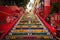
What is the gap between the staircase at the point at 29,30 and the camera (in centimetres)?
253

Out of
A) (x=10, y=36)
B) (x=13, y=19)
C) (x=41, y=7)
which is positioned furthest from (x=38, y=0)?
(x=10, y=36)

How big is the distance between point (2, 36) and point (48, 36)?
2.26 ft

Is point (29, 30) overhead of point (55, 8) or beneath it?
beneath

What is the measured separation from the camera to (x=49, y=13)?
104 inches

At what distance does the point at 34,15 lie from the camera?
2.66 metres

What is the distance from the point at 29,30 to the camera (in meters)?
2.60

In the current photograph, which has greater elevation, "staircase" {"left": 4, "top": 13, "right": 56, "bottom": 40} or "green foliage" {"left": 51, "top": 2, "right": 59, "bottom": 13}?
"green foliage" {"left": 51, "top": 2, "right": 59, "bottom": 13}

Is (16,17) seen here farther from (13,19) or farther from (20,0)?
(20,0)

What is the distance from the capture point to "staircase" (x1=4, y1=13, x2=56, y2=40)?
2525mm

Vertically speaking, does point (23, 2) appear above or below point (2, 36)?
above

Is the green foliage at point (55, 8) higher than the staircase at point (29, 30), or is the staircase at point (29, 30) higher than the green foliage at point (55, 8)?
the green foliage at point (55, 8)

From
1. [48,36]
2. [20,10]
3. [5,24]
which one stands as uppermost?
[20,10]

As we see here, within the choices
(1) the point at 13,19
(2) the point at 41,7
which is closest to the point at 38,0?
(2) the point at 41,7

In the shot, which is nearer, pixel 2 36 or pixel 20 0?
pixel 2 36
